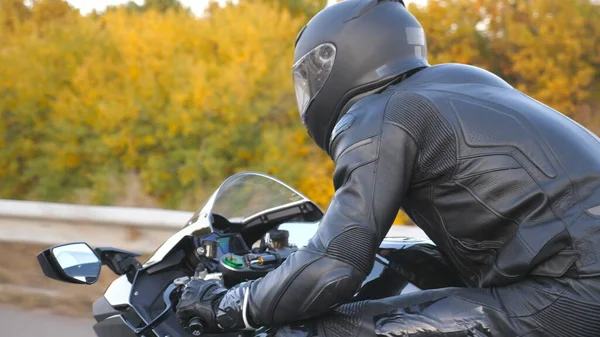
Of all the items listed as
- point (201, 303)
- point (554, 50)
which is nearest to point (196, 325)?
point (201, 303)

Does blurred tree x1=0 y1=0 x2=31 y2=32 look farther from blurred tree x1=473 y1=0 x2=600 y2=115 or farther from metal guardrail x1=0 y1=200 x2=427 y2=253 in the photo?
blurred tree x1=473 y1=0 x2=600 y2=115

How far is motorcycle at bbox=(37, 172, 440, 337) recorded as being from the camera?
2.38 meters

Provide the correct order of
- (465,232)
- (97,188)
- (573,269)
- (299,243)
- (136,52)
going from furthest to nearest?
(136,52) < (97,188) < (299,243) < (465,232) < (573,269)

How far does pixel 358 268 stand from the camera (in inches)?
79.1

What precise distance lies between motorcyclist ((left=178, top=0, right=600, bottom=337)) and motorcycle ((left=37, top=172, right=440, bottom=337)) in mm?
205

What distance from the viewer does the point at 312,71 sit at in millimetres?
2467

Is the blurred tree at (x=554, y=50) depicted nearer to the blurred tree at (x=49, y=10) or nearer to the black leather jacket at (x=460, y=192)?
the blurred tree at (x=49, y=10)

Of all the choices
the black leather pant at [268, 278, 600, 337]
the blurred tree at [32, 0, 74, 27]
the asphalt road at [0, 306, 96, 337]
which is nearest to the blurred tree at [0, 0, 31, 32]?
the blurred tree at [32, 0, 74, 27]

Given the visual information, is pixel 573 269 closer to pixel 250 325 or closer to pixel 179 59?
pixel 250 325

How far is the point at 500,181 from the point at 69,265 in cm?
142

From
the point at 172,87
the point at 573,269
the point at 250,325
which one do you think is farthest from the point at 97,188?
the point at 573,269

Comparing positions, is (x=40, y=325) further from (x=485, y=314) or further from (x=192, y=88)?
(x=192, y=88)

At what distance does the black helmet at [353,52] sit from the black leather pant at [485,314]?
69 cm

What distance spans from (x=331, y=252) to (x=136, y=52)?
7.06 meters
